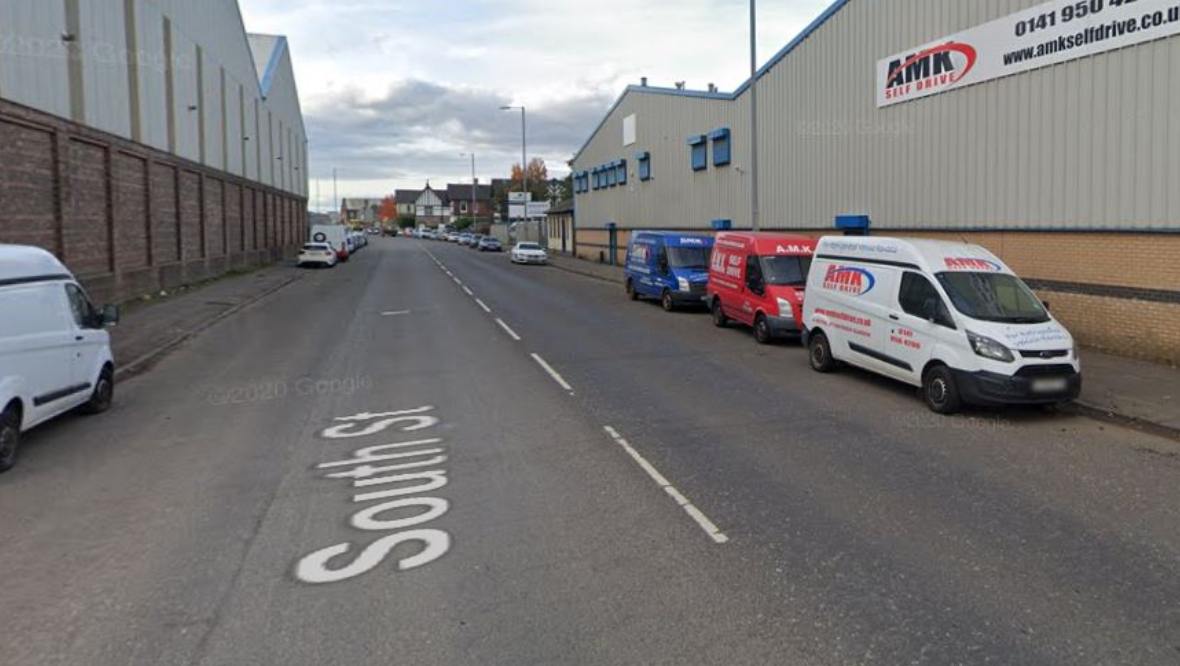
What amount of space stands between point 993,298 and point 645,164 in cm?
2875

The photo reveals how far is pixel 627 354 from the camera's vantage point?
1377 centimetres

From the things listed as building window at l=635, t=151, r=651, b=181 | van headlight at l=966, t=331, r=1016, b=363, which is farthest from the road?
building window at l=635, t=151, r=651, b=181

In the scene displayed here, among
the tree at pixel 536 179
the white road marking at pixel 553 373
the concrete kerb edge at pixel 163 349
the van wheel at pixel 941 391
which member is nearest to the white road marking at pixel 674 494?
the white road marking at pixel 553 373

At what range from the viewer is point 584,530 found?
5.61 metres

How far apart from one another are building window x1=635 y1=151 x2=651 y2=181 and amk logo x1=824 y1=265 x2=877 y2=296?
25689 mm

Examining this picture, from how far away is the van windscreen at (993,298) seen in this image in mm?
9625

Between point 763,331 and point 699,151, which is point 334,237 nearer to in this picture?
point 699,151

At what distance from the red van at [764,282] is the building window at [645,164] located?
64.4 feet

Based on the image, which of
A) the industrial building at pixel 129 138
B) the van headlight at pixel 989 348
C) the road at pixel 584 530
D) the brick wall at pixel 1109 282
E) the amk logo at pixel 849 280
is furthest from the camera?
the industrial building at pixel 129 138

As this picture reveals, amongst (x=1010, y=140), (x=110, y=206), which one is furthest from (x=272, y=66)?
(x=1010, y=140)

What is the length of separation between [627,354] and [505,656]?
994 cm

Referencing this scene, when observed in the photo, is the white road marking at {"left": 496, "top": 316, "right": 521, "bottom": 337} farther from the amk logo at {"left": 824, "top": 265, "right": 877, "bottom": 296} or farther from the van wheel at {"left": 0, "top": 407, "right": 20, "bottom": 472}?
the van wheel at {"left": 0, "top": 407, "right": 20, "bottom": 472}

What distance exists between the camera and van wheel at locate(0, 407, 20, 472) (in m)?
7.17

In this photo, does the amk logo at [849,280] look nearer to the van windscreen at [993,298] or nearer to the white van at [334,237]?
the van windscreen at [993,298]
